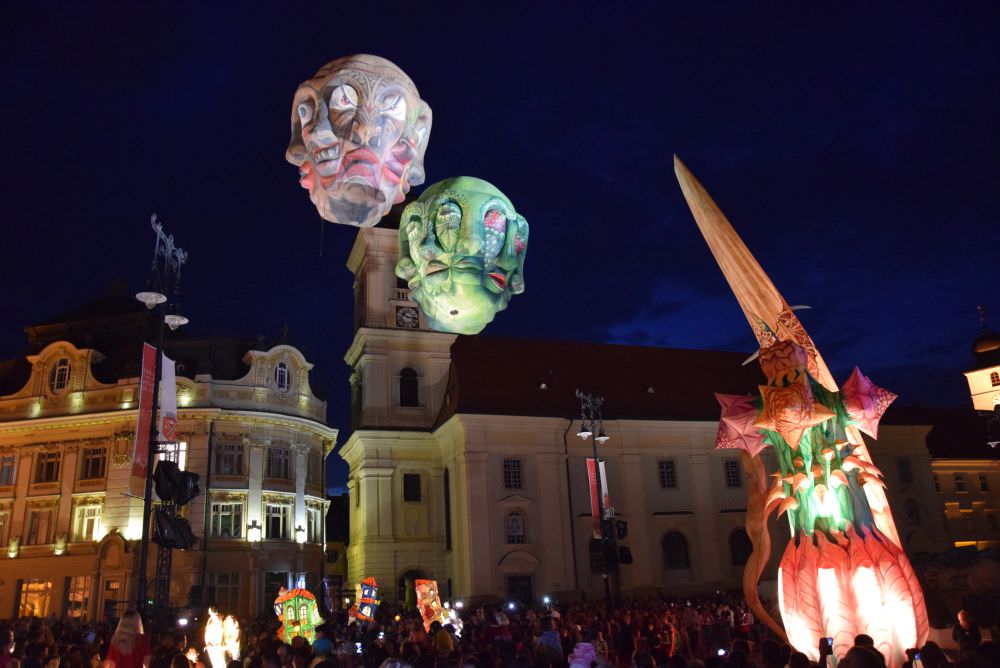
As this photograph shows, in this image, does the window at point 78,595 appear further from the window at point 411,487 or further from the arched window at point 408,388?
the arched window at point 408,388

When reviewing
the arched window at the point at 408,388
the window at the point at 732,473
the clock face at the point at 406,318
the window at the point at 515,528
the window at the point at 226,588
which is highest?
the clock face at the point at 406,318

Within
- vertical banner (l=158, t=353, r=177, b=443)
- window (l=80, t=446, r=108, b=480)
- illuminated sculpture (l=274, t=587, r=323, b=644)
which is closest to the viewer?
illuminated sculpture (l=274, t=587, r=323, b=644)

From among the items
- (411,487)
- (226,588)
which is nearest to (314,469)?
(226,588)

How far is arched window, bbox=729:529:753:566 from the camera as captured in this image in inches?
1699

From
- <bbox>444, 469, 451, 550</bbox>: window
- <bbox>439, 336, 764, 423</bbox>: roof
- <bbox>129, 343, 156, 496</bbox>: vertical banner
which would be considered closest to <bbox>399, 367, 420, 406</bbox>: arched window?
<bbox>439, 336, 764, 423</bbox>: roof

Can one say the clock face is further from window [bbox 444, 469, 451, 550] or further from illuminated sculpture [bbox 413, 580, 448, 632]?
illuminated sculpture [bbox 413, 580, 448, 632]

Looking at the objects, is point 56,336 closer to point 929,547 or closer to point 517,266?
point 517,266

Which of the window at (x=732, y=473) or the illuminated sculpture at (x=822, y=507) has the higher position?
the window at (x=732, y=473)

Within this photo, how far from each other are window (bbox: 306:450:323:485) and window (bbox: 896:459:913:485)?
124 feet

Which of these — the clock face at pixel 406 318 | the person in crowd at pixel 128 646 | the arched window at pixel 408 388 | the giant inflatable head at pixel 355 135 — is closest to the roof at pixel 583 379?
the arched window at pixel 408 388

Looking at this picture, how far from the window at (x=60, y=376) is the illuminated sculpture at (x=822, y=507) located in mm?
45357

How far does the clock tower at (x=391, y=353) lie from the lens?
44000 mm

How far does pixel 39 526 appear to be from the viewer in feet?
149

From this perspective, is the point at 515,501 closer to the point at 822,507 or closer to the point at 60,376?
the point at 822,507
